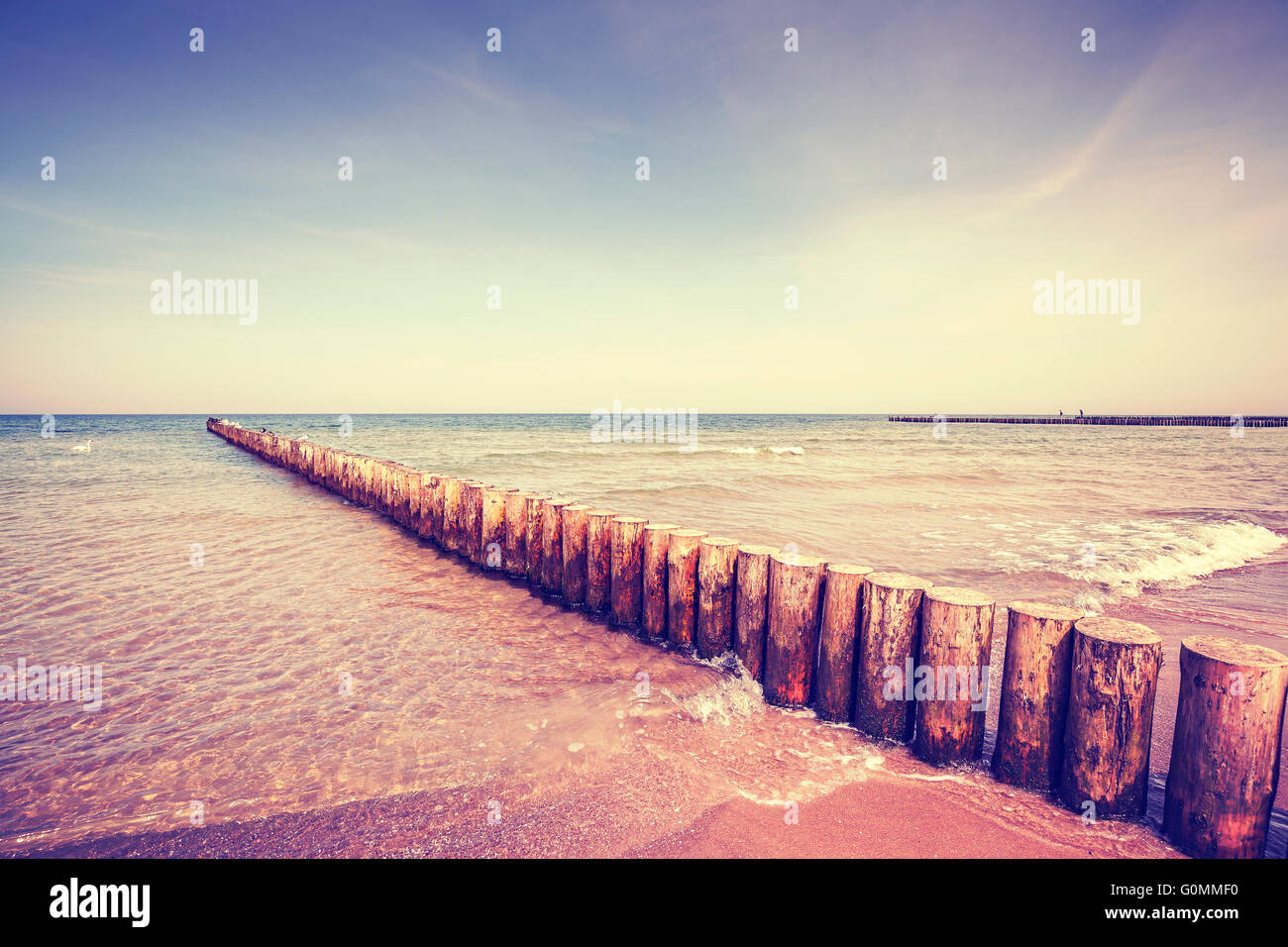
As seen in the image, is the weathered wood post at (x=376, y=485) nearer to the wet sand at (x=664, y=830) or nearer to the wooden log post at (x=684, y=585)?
the wooden log post at (x=684, y=585)

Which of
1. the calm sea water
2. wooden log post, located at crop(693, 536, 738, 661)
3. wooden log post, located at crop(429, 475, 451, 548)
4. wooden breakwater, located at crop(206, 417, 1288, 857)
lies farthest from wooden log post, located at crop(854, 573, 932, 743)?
wooden log post, located at crop(429, 475, 451, 548)

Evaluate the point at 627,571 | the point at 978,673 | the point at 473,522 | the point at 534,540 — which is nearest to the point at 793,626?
the point at 978,673

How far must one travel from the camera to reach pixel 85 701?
399 cm

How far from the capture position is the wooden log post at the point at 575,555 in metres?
5.83

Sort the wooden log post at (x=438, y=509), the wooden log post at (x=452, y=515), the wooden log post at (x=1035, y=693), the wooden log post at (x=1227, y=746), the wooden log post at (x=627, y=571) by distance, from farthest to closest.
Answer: the wooden log post at (x=438, y=509) → the wooden log post at (x=452, y=515) → the wooden log post at (x=627, y=571) → the wooden log post at (x=1035, y=693) → the wooden log post at (x=1227, y=746)

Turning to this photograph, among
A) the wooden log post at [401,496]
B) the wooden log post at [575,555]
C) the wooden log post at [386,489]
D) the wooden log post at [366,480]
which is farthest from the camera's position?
the wooden log post at [366,480]

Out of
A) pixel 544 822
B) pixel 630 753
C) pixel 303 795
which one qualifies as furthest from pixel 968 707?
pixel 303 795

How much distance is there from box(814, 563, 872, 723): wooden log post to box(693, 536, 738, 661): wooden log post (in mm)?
820

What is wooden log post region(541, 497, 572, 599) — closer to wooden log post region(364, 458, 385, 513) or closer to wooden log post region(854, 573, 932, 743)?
wooden log post region(854, 573, 932, 743)

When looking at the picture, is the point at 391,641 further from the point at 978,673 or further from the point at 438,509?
the point at 978,673

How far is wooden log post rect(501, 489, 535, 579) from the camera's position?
6.74 metres

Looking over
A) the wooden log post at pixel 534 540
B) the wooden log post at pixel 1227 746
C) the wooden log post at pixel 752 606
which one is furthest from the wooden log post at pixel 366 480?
the wooden log post at pixel 1227 746

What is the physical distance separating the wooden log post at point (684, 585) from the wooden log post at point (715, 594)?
0.28 ft

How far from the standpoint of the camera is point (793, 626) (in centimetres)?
379
